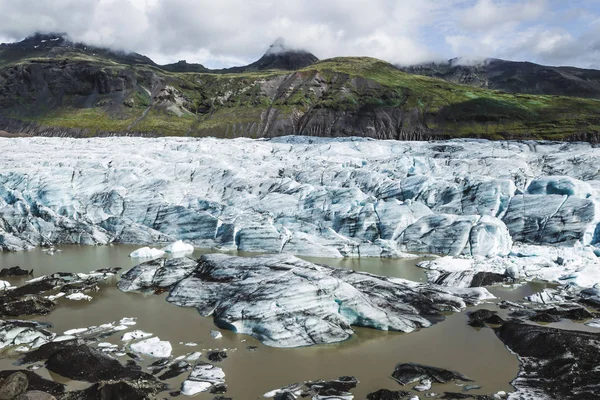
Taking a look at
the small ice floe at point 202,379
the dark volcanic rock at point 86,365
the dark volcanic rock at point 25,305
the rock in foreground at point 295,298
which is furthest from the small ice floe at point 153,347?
the dark volcanic rock at point 25,305

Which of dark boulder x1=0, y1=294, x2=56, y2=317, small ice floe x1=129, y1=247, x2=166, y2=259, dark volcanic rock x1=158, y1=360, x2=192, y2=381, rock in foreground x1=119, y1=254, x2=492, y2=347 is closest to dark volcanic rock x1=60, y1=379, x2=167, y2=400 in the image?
dark volcanic rock x1=158, y1=360, x2=192, y2=381

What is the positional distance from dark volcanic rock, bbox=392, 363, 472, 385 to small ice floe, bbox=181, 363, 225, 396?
4919 mm

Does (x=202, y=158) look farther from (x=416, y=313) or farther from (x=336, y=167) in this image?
(x=416, y=313)

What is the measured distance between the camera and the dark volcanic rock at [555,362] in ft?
37.6

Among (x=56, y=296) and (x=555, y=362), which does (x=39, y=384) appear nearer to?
(x=56, y=296)

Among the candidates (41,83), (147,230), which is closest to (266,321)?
(147,230)

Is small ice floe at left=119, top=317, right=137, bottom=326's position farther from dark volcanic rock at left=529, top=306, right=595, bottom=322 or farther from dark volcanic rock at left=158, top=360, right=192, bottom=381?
dark volcanic rock at left=529, top=306, right=595, bottom=322

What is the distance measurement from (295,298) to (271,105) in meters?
109

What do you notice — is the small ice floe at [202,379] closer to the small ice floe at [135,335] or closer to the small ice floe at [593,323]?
the small ice floe at [135,335]

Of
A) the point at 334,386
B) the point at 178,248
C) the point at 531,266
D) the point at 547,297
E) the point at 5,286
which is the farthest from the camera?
the point at 178,248

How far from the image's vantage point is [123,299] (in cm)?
1977

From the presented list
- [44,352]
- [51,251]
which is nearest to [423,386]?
[44,352]

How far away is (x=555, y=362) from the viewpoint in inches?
504

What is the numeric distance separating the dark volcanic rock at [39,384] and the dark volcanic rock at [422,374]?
350 inches
